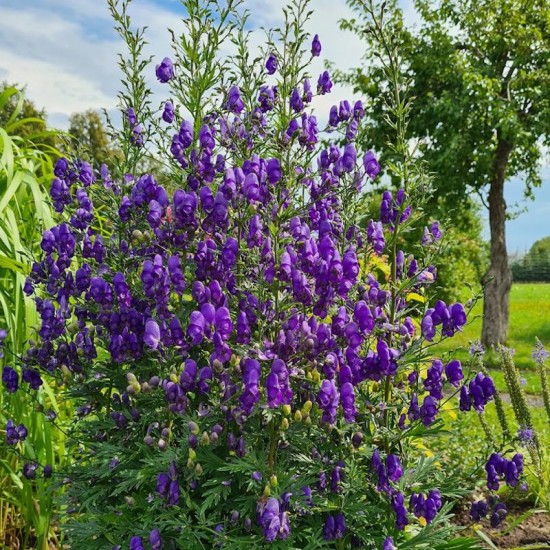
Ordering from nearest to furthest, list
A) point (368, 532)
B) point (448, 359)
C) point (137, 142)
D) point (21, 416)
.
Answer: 1. point (368, 532)
2. point (448, 359)
3. point (137, 142)
4. point (21, 416)

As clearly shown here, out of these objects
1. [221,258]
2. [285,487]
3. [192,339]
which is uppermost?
[221,258]

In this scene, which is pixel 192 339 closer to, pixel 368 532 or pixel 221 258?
pixel 221 258

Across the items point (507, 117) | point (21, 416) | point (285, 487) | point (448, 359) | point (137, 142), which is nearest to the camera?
point (285, 487)

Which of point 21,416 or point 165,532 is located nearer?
point 165,532

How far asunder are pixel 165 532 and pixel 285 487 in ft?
2.16

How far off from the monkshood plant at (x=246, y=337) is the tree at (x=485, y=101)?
10884 mm

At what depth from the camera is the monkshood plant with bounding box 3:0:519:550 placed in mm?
2465

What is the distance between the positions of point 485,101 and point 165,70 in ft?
38.2

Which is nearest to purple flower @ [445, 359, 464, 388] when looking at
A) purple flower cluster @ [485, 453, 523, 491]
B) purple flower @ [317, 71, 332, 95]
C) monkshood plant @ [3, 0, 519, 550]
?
monkshood plant @ [3, 0, 519, 550]

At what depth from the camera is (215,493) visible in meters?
2.54

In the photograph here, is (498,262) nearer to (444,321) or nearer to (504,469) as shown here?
(504,469)

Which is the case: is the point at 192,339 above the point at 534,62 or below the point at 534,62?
below

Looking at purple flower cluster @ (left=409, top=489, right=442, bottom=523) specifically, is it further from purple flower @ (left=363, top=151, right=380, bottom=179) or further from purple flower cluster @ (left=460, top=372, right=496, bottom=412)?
purple flower @ (left=363, top=151, right=380, bottom=179)

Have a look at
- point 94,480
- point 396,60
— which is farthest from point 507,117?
point 94,480
